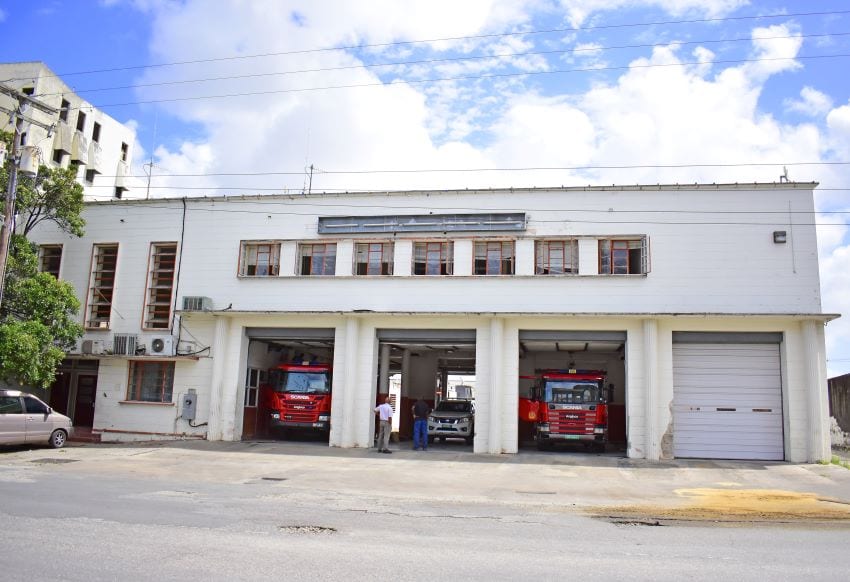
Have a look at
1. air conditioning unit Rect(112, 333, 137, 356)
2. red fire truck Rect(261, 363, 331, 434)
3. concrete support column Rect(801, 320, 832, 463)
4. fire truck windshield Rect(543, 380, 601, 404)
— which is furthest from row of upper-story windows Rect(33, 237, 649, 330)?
concrete support column Rect(801, 320, 832, 463)

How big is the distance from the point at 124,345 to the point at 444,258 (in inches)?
449

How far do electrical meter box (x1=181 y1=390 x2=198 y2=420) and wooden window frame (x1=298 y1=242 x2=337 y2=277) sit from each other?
18.0ft

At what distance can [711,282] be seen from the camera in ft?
67.7

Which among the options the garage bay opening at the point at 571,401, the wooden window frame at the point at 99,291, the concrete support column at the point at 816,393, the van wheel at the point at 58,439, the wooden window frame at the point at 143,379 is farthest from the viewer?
the wooden window frame at the point at 99,291

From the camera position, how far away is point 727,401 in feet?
67.3

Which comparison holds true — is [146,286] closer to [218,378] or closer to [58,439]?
[218,378]

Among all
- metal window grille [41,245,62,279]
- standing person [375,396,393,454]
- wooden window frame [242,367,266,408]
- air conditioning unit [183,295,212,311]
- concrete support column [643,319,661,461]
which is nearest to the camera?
concrete support column [643,319,661,461]

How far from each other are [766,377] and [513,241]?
8.50m

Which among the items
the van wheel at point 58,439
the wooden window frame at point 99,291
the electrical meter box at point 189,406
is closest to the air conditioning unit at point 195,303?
the electrical meter box at point 189,406

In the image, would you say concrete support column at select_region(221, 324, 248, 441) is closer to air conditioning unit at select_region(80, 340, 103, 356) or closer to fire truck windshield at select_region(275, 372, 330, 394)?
fire truck windshield at select_region(275, 372, 330, 394)

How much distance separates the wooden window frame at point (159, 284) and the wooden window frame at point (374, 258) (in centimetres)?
671

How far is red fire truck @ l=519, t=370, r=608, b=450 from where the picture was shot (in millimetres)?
21703

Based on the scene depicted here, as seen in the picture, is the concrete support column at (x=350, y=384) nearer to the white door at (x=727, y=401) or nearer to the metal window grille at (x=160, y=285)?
the metal window grille at (x=160, y=285)

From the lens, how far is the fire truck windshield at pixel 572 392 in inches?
867
